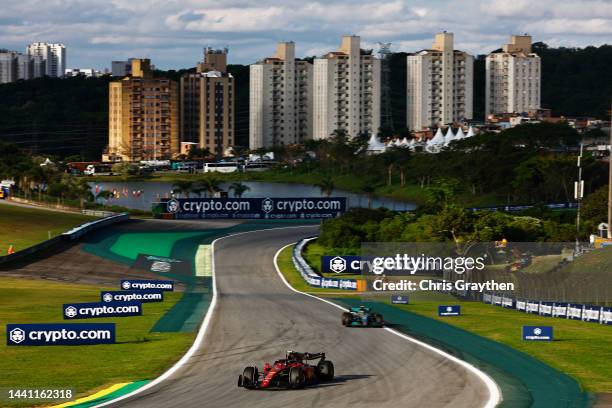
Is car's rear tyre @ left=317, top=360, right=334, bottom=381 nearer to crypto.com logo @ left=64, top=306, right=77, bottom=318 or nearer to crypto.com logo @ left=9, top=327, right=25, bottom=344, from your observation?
crypto.com logo @ left=9, top=327, right=25, bottom=344

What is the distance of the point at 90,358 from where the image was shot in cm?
4034

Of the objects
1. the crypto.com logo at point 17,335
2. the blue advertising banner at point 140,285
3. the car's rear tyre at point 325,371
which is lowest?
the blue advertising banner at point 140,285

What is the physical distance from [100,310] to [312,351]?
17332 millimetres

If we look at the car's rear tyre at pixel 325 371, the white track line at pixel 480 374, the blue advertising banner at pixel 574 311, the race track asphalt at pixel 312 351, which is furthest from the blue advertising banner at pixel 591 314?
the car's rear tyre at pixel 325 371

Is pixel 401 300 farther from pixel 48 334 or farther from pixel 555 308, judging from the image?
pixel 48 334

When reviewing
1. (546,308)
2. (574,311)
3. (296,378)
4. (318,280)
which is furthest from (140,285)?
(296,378)

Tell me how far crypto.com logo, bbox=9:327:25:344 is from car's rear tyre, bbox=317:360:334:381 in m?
A: 14.4

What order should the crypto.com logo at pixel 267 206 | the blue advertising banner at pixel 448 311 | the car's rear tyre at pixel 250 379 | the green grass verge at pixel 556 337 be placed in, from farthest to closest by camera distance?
the crypto.com logo at pixel 267 206 < the blue advertising banner at pixel 448 311 < the green grass verge at pixel 556 337 < the car's rear tyre at pixel 250 379

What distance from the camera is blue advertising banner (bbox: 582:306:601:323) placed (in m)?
55.0

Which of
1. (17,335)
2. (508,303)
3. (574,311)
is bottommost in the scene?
(508,303)

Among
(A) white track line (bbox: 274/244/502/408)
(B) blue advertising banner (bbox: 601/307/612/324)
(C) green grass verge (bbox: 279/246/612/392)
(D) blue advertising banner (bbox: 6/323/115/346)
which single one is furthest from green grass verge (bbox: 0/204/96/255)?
(A) white track line (bbox: 274/244/502/408)

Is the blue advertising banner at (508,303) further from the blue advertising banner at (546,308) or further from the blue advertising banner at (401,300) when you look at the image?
the blue advertising banner at (401,300)

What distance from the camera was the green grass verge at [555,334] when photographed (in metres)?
38.1

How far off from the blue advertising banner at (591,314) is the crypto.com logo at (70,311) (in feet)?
83.2
